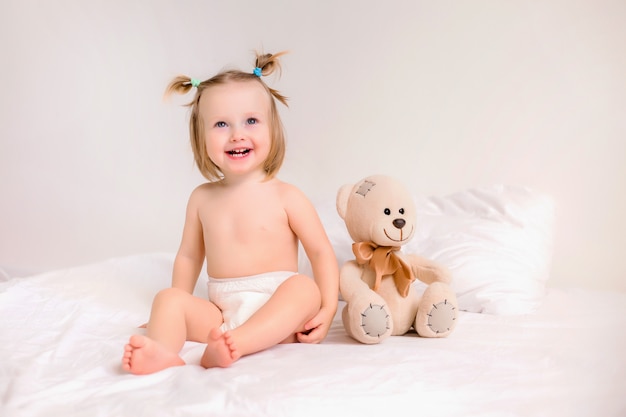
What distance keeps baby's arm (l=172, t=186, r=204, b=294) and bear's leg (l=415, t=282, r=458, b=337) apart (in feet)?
1.80

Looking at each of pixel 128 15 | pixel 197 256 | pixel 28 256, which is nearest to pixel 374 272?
pixel 197 256

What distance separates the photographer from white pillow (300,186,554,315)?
1.70 meters

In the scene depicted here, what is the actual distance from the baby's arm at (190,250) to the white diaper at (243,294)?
0.46ft

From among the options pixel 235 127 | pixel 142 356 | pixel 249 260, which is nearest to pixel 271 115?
pixel 235 127

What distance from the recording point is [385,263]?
4.79ft

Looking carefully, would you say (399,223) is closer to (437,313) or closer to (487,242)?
(437,313)

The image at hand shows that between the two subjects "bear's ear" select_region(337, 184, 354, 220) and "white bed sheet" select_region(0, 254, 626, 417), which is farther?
"bear's ear" select_region(337, 184, 354, 220)

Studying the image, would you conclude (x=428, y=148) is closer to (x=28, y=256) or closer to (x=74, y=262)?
(x=74, y=262)

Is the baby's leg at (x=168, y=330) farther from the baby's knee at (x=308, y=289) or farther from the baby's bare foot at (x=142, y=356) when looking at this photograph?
the baby's knee at (x=308, y=289)

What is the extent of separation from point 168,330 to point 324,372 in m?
0.33

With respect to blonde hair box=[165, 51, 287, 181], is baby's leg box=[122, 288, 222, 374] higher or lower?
lower

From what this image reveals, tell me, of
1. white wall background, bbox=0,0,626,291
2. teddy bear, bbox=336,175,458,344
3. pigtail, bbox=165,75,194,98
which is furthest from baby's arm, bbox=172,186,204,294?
white wall background, bbox=0,0,626,291

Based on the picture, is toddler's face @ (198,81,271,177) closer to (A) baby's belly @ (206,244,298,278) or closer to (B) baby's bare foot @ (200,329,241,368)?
(A) baby's belly @ (206,244,298,278)

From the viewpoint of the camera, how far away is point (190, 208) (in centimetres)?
158
